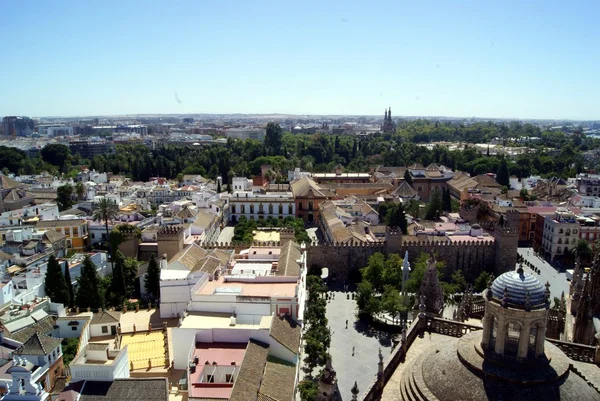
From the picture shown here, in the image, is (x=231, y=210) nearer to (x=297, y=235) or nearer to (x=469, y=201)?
(x=297, y=235)

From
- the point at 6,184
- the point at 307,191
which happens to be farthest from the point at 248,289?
the point at 6,184

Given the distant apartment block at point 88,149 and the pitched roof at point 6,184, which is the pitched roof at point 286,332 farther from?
the distant apartment block at point 88,149

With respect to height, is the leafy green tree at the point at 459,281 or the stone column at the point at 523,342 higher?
the stone column at the point at 523,342

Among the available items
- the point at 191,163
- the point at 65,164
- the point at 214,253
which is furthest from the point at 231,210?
the point at 65,164

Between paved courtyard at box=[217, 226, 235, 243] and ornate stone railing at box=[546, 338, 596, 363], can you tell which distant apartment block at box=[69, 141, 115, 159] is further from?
ornate stone railing at box=[546, 338, 596, 363]

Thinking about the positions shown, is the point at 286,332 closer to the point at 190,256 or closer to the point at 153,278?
the point at 190,256

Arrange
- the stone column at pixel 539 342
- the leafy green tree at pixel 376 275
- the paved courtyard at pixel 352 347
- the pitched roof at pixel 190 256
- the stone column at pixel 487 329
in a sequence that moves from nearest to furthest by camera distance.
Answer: the stone column at pixel 539 342
the stone column at pixel 487 329
the paved courtyard at pixel 352 347
the pitched roof at pixel 190 256
the leafy green tree at pixel 376 275

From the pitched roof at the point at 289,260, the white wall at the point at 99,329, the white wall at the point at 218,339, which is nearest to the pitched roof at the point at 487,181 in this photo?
the pitched roof at the point at 289,260
